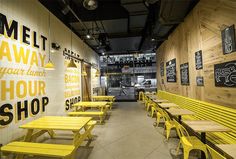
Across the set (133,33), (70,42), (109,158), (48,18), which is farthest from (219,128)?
(133,33)

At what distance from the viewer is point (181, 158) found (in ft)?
9.88

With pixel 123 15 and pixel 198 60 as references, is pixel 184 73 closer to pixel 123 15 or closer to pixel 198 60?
pixel 198 60

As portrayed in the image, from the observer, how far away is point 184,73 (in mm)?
5559

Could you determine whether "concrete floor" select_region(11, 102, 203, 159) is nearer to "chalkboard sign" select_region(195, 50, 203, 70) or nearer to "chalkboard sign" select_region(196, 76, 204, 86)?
"chalkboard sign" select_region(196, 76, 204, 86)

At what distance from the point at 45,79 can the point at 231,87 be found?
16.0 ft

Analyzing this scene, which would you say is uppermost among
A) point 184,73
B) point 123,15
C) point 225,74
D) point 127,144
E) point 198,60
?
A: point 123,15

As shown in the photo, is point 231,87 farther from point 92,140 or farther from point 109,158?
point 92,140

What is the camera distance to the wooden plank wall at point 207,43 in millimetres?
3064

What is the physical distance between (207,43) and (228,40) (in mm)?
914

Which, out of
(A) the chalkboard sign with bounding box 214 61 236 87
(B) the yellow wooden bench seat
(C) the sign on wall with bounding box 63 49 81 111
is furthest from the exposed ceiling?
(B) the yellow wooden bench seat

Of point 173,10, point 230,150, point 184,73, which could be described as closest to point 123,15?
point 173,10

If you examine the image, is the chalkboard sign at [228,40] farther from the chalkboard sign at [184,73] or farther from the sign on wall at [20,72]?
the sign on wall at [20,72]

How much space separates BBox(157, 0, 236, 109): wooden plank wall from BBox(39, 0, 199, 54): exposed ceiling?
53cm

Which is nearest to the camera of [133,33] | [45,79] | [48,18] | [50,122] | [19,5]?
[50,122]
